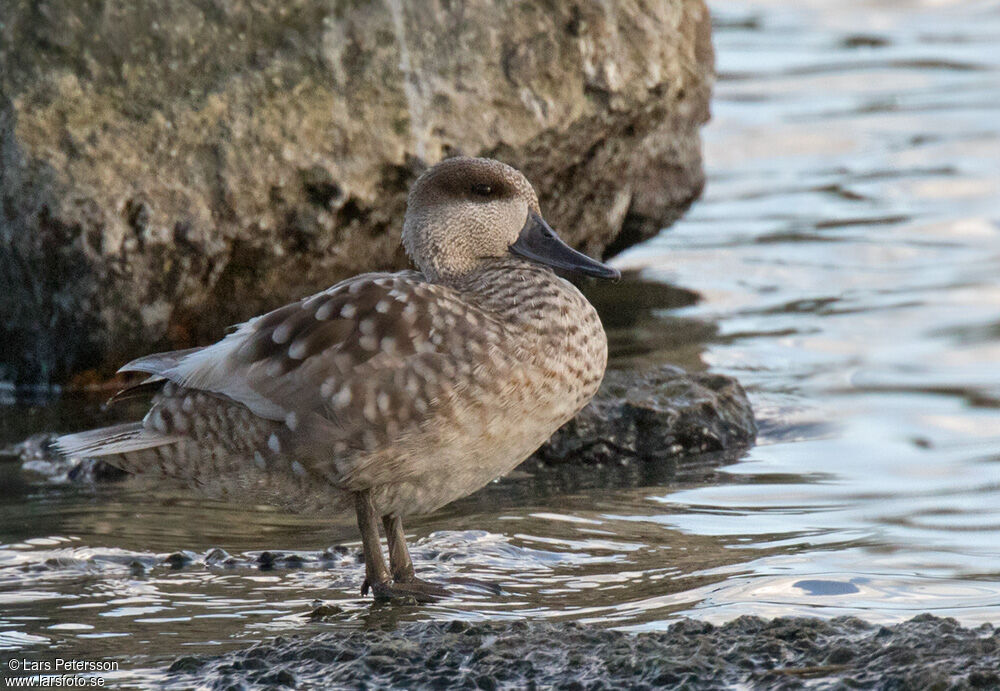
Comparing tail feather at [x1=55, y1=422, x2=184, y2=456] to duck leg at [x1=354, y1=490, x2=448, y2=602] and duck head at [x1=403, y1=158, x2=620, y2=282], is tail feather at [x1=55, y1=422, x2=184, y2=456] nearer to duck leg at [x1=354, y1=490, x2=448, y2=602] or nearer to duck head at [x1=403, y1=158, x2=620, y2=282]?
duck leg at [x1=354, y1=490, x2=448, y2=602]

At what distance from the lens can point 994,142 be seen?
10828 millimetres

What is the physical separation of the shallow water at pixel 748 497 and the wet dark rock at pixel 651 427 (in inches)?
6.4

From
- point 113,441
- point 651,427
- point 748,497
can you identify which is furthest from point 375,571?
point 651,427

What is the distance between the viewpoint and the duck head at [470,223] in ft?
16.1

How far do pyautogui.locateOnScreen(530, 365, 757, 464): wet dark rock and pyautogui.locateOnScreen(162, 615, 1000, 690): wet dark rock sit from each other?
7.09 ft

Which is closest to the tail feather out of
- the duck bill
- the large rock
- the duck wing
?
the duck wing

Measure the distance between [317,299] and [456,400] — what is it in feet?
1.91

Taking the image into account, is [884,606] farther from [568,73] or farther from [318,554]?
[568,73]

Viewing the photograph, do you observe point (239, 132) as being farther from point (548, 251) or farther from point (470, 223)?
point (548, 251)

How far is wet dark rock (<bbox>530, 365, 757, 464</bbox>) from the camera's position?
6004 mm

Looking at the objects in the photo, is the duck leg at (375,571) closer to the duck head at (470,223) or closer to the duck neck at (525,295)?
the duck neck at (525,295)

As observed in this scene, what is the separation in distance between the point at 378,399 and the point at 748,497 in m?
1.75

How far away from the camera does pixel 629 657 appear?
3.54m

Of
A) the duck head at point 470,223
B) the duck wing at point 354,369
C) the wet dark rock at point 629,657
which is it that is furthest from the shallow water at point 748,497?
the duck head at point 470,223
